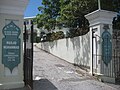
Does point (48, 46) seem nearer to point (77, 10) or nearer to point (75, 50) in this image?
point (77, 10)

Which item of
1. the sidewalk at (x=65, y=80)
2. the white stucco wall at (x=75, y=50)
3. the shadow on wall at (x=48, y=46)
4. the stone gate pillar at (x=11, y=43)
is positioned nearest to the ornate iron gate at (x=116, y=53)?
the sidewalk at (x=65, y=80)

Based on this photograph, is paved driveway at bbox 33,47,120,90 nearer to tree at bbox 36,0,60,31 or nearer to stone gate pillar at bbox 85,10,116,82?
stone gate pillar at bbox 85,10,116,82

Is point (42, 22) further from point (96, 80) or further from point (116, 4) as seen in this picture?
point (96, 80)

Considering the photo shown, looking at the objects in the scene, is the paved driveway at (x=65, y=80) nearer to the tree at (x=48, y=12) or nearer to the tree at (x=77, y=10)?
the tree at (x=77, y=10)

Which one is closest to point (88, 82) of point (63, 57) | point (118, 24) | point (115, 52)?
point (115, 52)

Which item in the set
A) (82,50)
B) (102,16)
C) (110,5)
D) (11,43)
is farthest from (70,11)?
(11,43)

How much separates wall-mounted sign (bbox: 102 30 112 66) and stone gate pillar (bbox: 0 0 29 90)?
4087mm

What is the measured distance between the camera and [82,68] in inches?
484

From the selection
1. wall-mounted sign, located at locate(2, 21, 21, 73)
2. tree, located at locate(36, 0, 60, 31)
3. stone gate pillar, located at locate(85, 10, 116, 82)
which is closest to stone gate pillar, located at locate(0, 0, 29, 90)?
wall-mounted sign, located at locate(2, 21, 21, 73)

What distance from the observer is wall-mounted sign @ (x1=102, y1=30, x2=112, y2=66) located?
1042 centimetres

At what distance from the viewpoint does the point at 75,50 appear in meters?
13.4

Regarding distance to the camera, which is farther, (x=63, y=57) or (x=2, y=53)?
(x=63, y=57)

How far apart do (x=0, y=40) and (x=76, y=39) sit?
20.6ft

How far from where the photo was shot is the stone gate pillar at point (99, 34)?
34.2 feet
